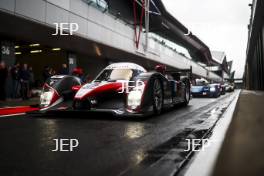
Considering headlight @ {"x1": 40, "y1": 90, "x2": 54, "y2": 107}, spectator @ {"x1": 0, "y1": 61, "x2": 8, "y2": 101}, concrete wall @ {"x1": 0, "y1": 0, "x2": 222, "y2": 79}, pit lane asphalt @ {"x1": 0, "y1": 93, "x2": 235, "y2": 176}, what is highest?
concrete wall @ {"x1": 0, "y1": 0, "x2": 222, "y2": 79}

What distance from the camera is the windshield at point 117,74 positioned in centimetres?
674

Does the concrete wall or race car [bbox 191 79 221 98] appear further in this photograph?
race car [bbox 191 79 221 98]

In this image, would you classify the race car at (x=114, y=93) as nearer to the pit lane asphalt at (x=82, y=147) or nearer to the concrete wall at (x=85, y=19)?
the pit lane asphalt at (x=82, y=147)

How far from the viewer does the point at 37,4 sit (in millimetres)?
12898

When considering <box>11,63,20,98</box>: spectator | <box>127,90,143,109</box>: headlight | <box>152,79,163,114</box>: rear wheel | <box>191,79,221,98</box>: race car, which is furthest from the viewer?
<box>191,79,221,98</box>: race car

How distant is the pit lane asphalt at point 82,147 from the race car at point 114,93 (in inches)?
28.9

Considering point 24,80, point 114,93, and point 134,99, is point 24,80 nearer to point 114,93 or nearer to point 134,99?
point 114,93

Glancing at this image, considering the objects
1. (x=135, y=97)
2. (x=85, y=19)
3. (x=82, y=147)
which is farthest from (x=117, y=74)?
(x=85, y=19)

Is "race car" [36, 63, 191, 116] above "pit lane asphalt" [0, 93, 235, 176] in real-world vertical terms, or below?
above

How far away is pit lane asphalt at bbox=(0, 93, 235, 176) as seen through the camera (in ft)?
8.34

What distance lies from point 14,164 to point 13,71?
1109 cm

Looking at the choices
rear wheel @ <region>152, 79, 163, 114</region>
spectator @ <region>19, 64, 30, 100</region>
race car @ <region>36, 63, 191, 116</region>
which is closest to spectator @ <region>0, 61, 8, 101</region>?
spectator @ <region>19, 64, 30, 100</region>

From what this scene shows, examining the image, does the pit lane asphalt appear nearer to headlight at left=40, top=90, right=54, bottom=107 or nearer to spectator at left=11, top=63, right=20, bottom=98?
headlight at left=40, top=90, right=54, bottom=107

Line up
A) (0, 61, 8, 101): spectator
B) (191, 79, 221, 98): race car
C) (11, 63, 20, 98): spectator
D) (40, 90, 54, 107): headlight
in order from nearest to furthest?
(40, 90, 54, 107): headlight, (0, 61, 8, 101): spectator, (11, 63, 20, 98): spectator, (191, 79, 221, 98): race car
